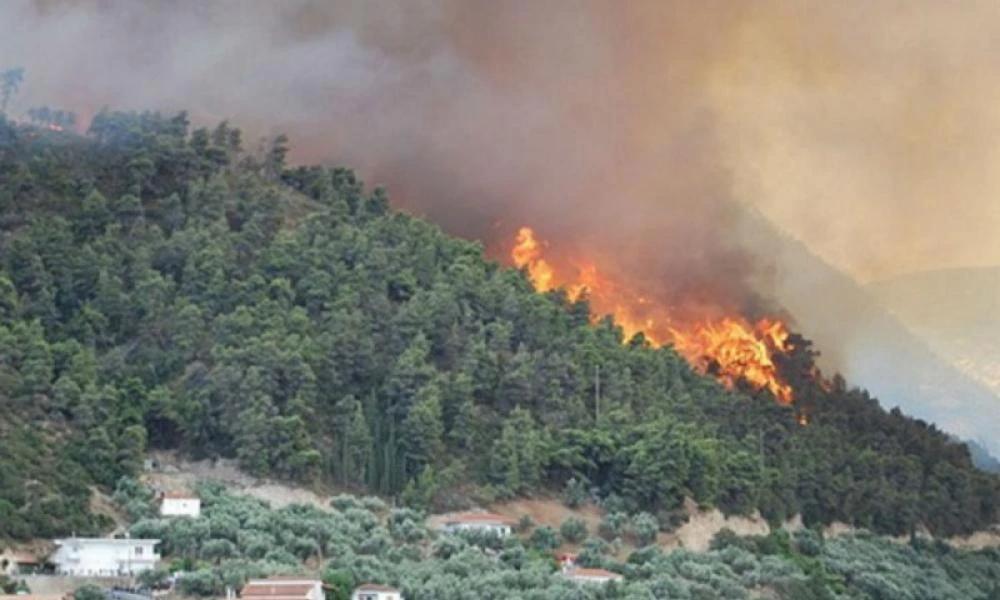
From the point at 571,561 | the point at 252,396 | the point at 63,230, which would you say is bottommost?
the point at 571,561

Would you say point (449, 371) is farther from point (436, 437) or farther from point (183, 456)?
point (183, 456)

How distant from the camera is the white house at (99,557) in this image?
226 ft

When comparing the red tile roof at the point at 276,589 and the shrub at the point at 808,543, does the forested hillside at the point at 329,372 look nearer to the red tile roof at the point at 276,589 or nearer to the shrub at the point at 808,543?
the shrub at the point at 808,543

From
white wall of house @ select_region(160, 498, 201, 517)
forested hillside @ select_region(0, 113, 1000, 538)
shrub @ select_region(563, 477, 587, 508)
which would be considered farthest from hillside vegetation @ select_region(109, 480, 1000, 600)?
forested hillside @ select_region(0, 113, 1000, 538)

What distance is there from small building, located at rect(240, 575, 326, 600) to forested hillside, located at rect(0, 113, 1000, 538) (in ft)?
29.0

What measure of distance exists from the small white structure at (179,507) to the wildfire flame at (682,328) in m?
35.0

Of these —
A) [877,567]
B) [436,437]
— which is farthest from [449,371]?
[877,567]

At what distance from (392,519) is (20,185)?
2726 centimetres

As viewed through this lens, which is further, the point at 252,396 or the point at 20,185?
the point at 20,185

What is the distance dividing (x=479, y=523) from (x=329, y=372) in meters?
10.3

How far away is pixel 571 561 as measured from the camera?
76.5 meters

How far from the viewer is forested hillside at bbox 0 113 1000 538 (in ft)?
263

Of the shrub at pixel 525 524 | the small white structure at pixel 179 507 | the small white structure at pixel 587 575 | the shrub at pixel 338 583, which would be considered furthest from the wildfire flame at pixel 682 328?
the shrub at pixel 338 583

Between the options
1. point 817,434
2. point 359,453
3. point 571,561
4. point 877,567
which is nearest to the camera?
point 571,561
